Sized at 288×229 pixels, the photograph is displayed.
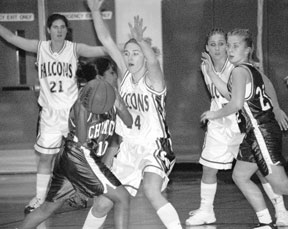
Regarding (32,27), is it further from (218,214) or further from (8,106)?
(218,214)

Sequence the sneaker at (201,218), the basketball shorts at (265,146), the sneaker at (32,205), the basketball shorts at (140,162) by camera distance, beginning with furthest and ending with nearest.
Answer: the sneaker at (32,205) < the sneaker at (201,218) < the basketball shorts at (265,146) < the basketball shorts at (140,162)

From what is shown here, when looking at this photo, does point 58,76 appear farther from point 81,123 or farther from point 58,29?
point 81,123

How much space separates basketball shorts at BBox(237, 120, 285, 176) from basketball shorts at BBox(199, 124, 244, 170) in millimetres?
597

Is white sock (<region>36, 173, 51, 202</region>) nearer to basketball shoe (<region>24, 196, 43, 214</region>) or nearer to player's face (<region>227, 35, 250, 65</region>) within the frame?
basketball shoe (<region>24, 196, 43, 214</region>)

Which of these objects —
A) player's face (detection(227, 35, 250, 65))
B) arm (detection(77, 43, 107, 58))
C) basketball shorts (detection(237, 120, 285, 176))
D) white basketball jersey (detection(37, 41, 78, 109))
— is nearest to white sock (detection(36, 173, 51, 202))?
white basketball jersey (detection(37, 41, 78, 109))

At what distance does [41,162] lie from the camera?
9.25 metres

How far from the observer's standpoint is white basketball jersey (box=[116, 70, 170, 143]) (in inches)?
282

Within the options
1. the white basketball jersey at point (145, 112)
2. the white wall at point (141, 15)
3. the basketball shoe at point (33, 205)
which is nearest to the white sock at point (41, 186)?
the basketball shoe at point (33, 205)

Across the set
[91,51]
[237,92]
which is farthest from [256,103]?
[91,51]

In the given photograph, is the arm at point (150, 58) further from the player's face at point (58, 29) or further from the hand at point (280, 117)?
the player's face at point (58, 29)

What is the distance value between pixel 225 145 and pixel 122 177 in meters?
1.44

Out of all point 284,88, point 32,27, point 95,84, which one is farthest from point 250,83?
point 32,27

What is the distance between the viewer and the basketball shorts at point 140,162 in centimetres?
703

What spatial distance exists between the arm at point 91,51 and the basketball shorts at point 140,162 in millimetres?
2291
